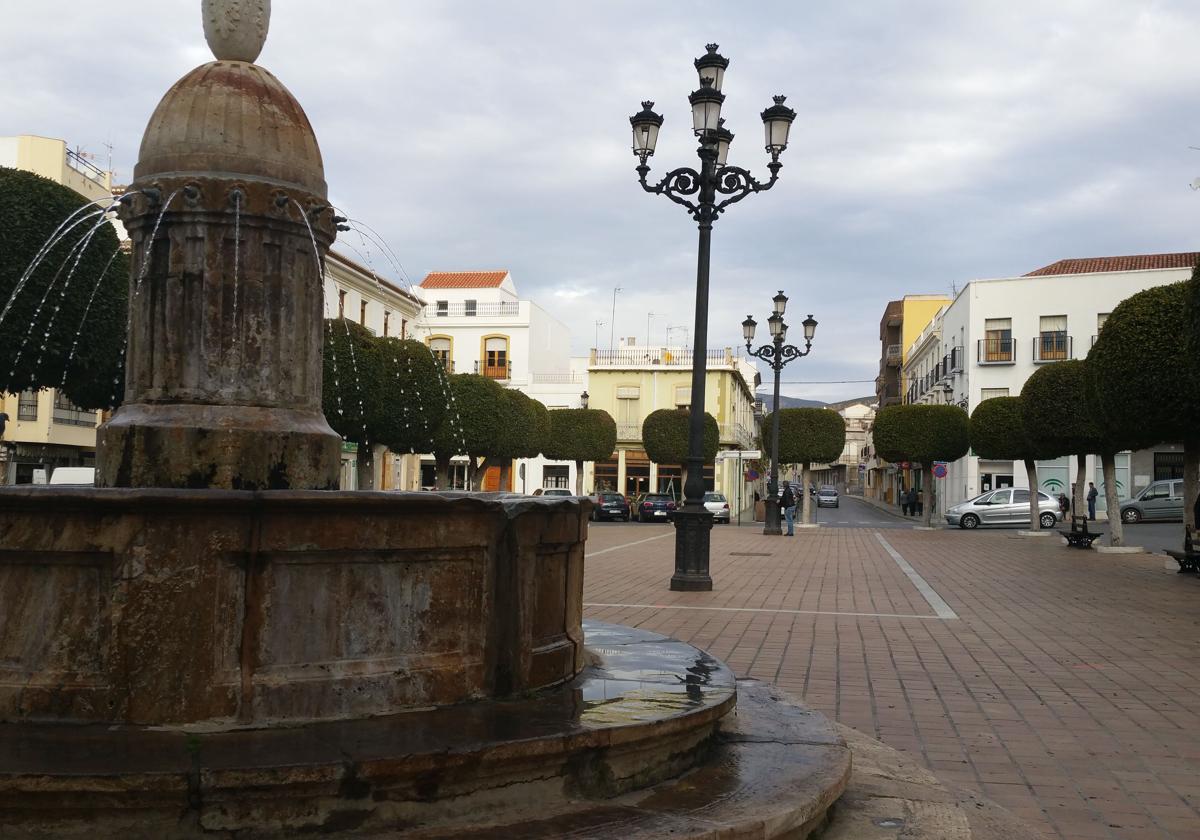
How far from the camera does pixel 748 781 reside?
13.0 feet

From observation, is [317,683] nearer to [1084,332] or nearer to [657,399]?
[1084,332]

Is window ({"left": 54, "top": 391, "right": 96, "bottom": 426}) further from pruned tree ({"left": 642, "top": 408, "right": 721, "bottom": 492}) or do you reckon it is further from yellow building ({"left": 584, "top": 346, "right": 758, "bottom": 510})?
yellow building ({"left": 584, "top": 346, "right": 758, "bottom": 510})

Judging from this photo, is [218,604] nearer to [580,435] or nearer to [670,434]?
[580,435]

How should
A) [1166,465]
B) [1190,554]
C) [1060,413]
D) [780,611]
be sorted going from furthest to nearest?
1. [1166,465]
2. [1060,413]
3. [1190,554]
4. [780,611]

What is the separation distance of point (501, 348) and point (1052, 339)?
1119 inches

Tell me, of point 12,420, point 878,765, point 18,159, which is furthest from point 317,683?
point 18,159

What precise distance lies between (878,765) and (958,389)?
47.8m

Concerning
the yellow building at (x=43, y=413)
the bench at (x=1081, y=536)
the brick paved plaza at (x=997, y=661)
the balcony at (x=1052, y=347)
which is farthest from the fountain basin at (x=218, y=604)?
the balcony at (x=1052, y=347)

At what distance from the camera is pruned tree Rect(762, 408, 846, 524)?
42094 mm

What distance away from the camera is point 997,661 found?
28.0 feet

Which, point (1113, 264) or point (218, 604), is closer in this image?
point (218, 604)

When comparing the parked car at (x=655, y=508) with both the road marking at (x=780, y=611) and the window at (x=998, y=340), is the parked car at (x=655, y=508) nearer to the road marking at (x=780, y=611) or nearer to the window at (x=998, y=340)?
the window at (x=998, y=340)

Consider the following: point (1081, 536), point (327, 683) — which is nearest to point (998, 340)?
point (1081, 536)

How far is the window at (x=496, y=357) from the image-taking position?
58906mm
